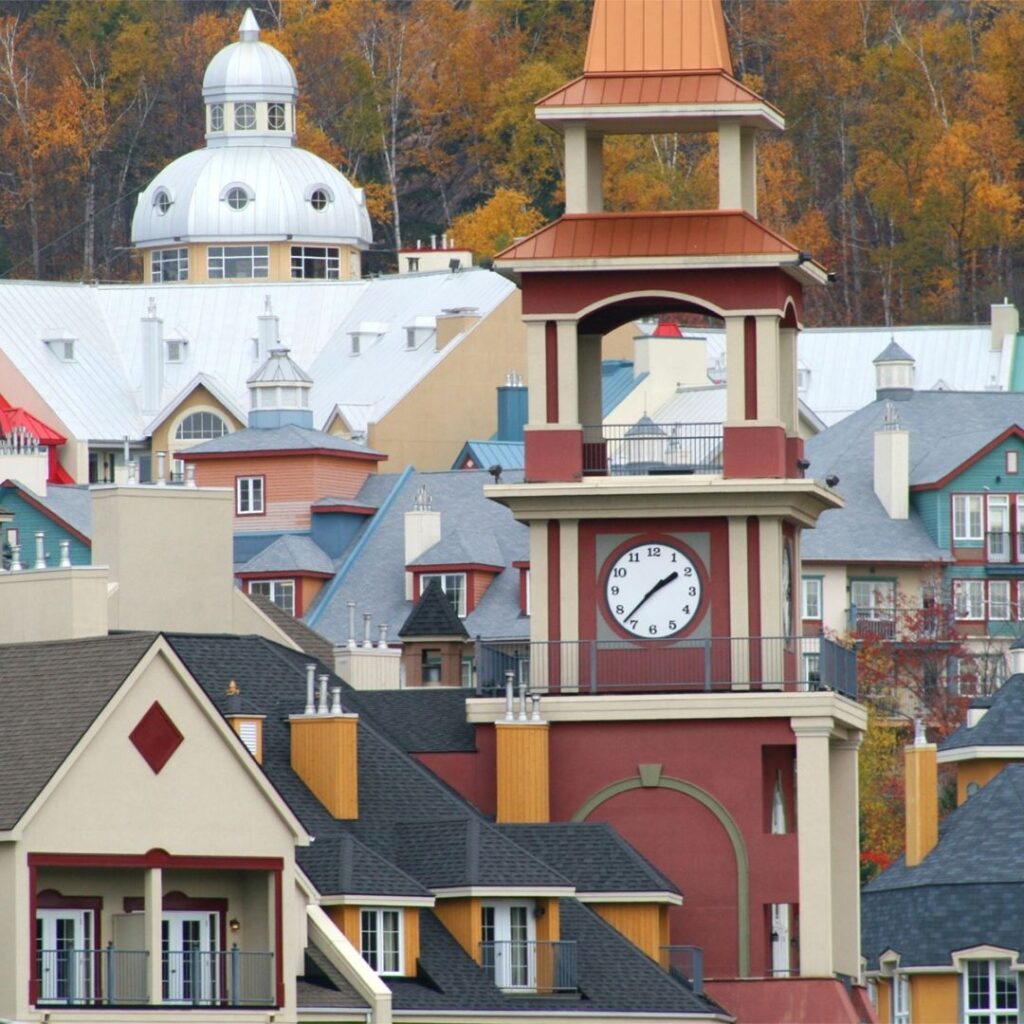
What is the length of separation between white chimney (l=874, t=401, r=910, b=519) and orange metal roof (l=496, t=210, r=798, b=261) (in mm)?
73680

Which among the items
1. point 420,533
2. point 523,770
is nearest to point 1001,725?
point 523,770

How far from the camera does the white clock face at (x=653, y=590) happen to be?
274ft

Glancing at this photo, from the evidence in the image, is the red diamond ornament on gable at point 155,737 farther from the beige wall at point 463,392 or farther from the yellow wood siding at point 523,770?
the beige wall at point 463,392

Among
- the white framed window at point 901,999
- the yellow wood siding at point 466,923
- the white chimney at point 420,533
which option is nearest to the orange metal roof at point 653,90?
the yellow wood siding at point 466,923

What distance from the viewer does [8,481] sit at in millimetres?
149625

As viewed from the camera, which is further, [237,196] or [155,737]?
[237,196]

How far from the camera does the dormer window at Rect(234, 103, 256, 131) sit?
19650 cm

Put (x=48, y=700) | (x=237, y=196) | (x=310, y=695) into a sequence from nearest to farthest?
(x=48, y=700), (x=310, y=695), (x=237, y=196)

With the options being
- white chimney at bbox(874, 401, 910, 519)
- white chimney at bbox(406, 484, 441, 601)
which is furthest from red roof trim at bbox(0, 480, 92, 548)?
white chimney at bbox(874, 401, 910, 519)

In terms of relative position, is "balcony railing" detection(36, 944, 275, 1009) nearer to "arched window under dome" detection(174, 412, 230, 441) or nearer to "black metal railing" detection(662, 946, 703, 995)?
"black metal railing" detection(662, 946, 703, 995)

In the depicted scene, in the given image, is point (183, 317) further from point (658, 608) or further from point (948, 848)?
point (658, 608)

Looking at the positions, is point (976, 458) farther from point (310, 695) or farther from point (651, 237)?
point (310, 695)

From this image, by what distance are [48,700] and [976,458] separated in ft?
289

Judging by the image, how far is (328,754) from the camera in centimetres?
7938
